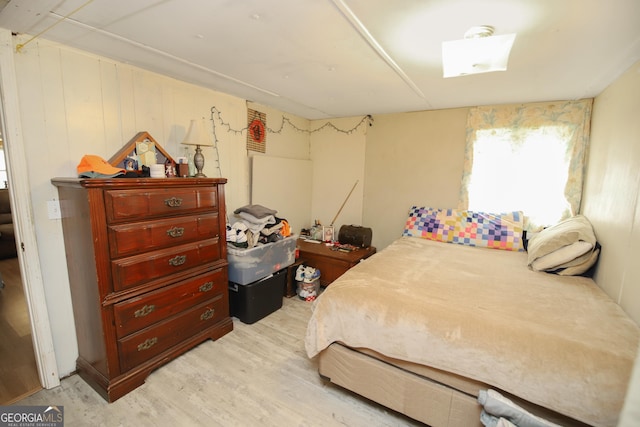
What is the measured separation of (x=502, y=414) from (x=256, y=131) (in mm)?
3107

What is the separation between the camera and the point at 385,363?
1.60m

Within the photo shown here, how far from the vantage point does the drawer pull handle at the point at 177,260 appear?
1967 mm

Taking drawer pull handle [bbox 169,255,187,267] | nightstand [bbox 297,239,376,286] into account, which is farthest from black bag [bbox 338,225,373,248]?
drawer pull handle [bbox 169,255,187,267]

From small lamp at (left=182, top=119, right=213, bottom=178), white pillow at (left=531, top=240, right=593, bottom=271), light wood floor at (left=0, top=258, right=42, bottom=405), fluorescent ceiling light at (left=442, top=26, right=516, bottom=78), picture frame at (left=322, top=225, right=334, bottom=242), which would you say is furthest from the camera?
picture frame at (left=322, top=225, right=334, bottom=242)

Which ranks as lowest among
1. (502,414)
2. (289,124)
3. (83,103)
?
(502,414)

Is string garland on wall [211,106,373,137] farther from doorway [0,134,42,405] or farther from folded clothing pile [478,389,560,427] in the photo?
folded clothing pile [478,389,560,427]

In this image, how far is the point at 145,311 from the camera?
1.83m

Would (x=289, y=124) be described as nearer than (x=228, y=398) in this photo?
No

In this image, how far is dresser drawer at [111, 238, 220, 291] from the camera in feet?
5.60

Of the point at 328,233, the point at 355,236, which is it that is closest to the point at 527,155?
the point at 355,236

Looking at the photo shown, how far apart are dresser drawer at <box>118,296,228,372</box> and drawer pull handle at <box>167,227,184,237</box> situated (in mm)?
586

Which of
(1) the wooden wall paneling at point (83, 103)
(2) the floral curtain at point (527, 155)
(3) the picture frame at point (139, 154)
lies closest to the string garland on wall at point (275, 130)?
(3) the picture frame at point (139, 154)

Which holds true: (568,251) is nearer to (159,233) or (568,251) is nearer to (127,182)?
(159,233)

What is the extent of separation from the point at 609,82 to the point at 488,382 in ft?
8.10
